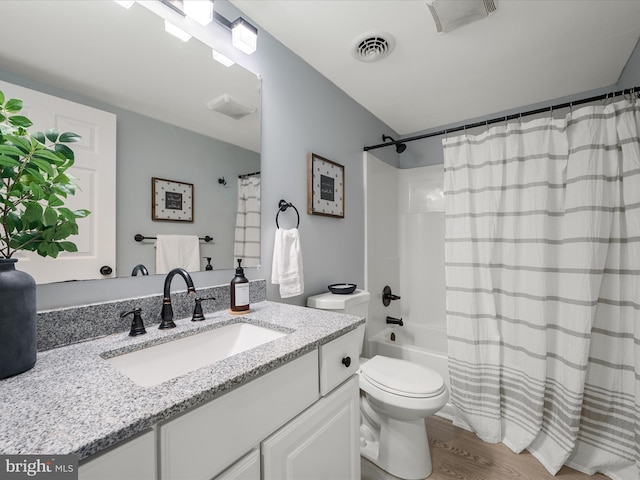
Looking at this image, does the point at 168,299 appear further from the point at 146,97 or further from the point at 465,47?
the point at 465,47

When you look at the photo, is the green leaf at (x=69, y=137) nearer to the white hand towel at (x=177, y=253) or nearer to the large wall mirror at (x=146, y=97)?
the large wall mirror at (x=146, y=97)

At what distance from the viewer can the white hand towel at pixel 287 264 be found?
58.8 inches

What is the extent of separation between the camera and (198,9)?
1122 mm

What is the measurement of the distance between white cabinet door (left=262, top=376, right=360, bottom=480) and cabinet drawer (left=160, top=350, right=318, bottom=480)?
0.05 metres

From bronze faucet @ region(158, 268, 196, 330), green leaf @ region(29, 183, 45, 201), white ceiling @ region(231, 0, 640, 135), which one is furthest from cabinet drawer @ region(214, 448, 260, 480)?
white ceiling @ region(231, 0, 640, 135)

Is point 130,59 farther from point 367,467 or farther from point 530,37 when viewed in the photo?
point 367,467

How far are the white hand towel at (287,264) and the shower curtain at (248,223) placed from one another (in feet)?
0.34

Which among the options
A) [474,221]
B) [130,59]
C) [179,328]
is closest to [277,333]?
[179,328]

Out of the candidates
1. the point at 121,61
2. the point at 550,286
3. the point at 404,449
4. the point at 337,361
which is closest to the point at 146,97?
the point at 121,61

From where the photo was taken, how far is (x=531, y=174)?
166 cm

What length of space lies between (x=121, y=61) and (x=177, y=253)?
0.69 metres

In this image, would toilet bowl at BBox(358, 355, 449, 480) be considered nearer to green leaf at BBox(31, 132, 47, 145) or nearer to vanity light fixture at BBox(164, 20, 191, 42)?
green leaf at BBox(31, 132, 47, 145)

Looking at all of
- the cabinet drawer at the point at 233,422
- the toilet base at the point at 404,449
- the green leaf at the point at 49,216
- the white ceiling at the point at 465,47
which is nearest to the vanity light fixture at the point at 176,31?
the white ceiling at the point at 465,47

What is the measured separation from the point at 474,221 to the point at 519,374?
925mm
